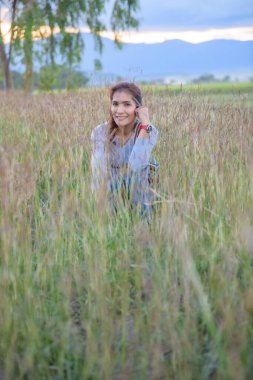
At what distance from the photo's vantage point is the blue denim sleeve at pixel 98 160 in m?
2.97

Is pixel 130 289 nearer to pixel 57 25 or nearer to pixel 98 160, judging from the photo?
pixel 98 160

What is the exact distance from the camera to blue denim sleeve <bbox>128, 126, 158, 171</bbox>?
348 cm

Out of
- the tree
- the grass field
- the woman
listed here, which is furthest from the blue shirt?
the tree

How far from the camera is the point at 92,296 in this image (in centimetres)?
238

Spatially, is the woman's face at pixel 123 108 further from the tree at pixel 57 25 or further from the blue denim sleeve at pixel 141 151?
the tree at pixel 57 25

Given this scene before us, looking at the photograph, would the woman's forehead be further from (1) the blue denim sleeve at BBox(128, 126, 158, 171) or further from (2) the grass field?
(2) the grass field

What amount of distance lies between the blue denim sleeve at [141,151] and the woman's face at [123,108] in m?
0.21

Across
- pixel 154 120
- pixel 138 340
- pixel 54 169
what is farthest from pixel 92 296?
pixel 154 120

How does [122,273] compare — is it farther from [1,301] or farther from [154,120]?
[154,120]

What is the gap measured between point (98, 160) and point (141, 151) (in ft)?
1.95

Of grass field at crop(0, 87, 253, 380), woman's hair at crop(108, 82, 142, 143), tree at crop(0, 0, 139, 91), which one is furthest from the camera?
tree at crop(0, 0, 139, 91)

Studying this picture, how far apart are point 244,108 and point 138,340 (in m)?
2.92

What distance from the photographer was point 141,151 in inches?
145

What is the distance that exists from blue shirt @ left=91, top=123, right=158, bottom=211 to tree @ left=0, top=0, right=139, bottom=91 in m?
14.7
